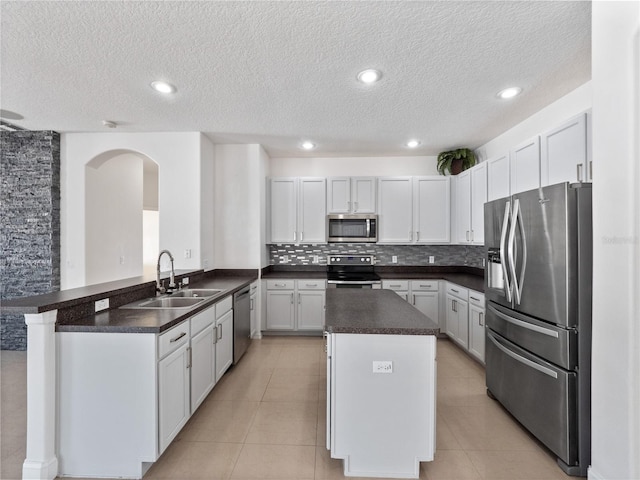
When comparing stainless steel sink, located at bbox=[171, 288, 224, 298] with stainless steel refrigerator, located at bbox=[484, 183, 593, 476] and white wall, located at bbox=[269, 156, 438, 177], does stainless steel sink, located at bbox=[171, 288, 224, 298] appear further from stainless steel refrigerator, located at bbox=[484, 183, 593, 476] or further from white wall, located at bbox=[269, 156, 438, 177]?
stainless steel refrigerator, located at bbox=[484, 183, 593, 476]

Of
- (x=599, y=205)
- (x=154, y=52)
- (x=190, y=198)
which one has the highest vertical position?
(x=154, y=52)

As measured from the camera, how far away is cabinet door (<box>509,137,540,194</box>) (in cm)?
267

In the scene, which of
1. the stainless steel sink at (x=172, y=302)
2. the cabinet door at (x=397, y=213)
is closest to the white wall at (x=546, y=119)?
the cabinet door at (x=397, y=213)

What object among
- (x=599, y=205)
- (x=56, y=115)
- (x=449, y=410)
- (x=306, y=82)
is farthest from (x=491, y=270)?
(x=56, y=115)

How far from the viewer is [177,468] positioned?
6.01 ft

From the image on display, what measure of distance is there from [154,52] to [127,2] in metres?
0.44

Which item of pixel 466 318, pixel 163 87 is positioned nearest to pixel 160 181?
pixel 163 87

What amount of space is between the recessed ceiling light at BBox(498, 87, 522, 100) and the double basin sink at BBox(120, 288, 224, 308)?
3.20 m

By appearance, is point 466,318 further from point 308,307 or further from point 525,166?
point 308,307

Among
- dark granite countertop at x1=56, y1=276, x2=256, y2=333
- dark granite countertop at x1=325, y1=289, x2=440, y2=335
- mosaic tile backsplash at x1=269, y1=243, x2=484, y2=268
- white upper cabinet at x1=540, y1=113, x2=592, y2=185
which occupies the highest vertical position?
white upper cabinet at x1=540, y1=113, x2=592, y2=185

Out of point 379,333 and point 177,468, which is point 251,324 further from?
point 379,333

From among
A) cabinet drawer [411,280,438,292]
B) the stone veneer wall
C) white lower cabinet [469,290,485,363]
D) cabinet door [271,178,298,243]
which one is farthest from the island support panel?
the stone veneer wall

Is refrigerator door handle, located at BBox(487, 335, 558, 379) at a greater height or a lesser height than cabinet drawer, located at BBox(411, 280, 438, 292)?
lesser

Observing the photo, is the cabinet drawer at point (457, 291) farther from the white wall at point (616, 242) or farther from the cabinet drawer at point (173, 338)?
the cabinet drawer at point (173, 338)
